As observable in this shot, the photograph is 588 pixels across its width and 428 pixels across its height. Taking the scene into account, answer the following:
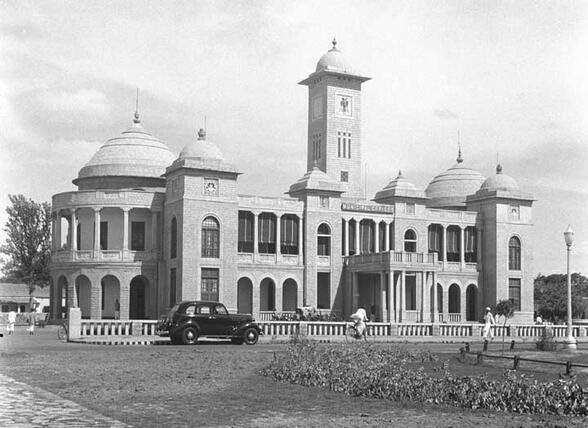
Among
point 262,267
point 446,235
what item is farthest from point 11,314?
point 446,235

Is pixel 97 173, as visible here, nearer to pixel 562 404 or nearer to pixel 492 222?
pixel 492 222

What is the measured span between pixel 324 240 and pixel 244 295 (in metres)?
6.59

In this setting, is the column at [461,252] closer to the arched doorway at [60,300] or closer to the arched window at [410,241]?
the arched window at [410,241]

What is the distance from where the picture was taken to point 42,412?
11477 mm

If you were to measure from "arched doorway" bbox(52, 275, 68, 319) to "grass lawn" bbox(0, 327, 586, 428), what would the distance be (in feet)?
126

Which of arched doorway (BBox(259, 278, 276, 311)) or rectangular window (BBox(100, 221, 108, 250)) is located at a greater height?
rectangular window (BBox(100, 221, 108, 250))

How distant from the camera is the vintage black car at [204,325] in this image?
3222 cm

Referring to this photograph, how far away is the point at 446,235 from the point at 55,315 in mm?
28409

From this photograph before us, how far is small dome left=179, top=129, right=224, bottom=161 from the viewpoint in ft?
182

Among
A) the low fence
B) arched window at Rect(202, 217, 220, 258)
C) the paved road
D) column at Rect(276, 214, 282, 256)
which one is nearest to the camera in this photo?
the paved road

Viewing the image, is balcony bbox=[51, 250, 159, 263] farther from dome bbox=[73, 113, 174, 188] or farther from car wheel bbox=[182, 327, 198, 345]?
car wheel bbox=[182, 327, 198, 345]

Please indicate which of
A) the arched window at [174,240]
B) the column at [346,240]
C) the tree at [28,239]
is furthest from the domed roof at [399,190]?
the tree at [28,239]

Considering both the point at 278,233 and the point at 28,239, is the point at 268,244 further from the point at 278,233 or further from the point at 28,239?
the point at 28,239

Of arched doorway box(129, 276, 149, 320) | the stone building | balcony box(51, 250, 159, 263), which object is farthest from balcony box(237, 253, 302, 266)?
arched doorway box(129, 276, 149, 320)
